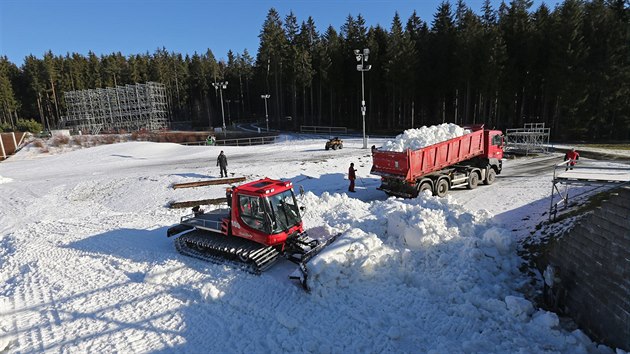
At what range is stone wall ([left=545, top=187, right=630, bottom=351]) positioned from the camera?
5.91 meters

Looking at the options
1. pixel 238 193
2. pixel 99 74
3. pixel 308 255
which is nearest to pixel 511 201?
pixel 308 255

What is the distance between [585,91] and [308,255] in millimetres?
35778

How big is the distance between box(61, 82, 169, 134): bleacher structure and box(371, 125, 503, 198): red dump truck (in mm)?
58520

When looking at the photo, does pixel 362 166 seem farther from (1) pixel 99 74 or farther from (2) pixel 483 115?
(1) pixel 99 74

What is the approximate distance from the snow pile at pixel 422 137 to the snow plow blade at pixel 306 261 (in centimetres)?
711

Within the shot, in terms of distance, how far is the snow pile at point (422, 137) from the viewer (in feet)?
51.6

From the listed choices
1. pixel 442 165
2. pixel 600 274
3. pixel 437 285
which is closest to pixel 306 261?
pixel 437 285

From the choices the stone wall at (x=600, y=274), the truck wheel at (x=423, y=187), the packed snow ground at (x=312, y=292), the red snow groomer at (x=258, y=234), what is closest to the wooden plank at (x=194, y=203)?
the packed snow ground at (x=312, y=292)

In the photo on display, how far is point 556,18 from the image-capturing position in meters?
35.8

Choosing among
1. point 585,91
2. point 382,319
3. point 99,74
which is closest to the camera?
point 382,319

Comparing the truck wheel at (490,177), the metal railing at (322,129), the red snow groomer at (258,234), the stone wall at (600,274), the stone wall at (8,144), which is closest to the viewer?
the stone wall at (600,274)

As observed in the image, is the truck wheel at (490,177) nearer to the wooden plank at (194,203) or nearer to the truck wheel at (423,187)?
the truck wheel at (423,187)

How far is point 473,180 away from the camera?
17.3 m

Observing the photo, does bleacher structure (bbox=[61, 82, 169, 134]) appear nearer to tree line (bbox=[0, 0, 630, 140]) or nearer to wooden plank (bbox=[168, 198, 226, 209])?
tree line (bbox=[0, 0, 630, 140])
